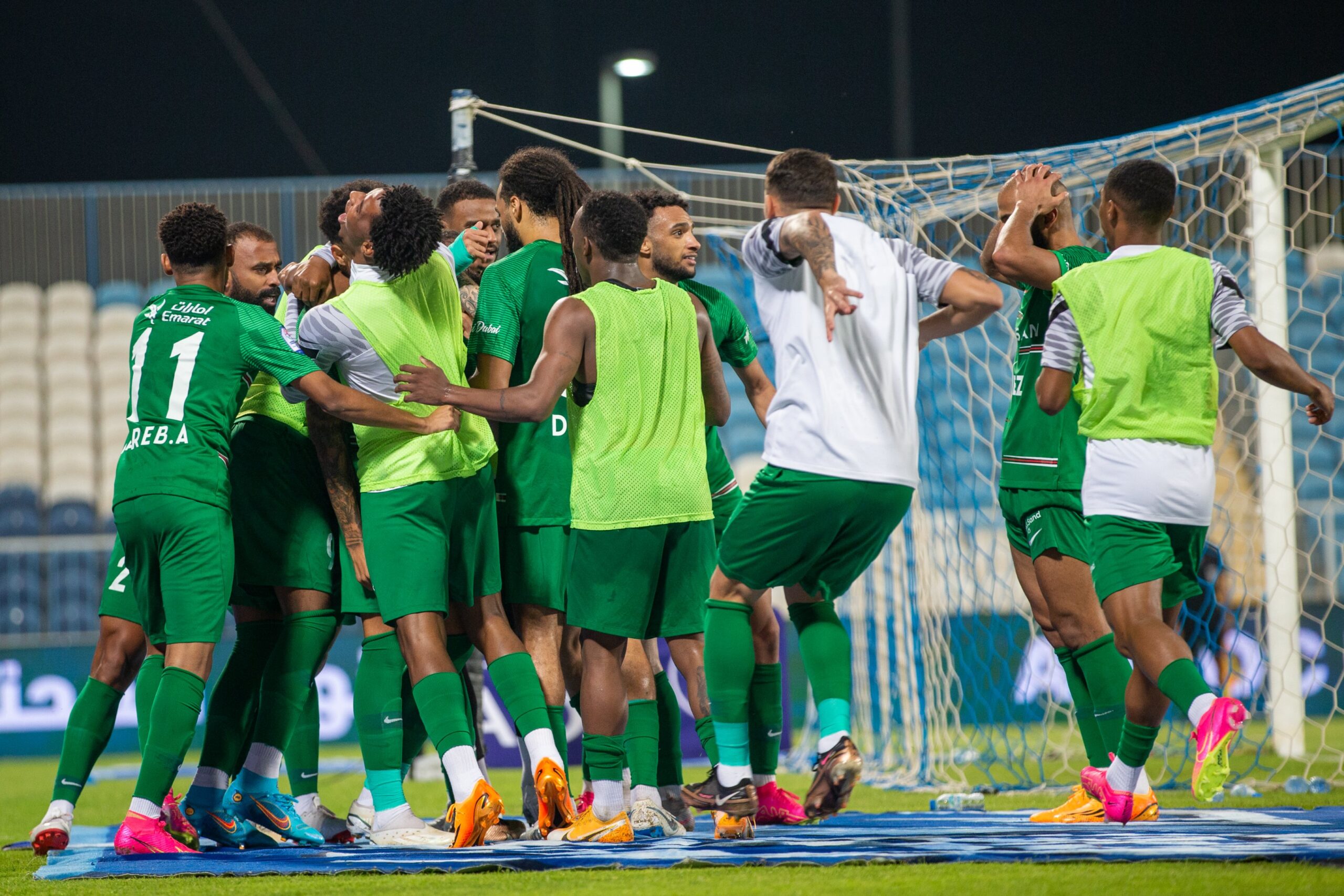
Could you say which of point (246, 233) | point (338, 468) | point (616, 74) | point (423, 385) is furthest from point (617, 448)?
point (616, 74)

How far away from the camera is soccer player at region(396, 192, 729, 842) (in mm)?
3789

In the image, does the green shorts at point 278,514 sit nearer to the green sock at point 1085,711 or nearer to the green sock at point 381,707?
the green sock at point 381,707

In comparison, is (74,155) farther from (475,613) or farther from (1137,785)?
(1137,785)

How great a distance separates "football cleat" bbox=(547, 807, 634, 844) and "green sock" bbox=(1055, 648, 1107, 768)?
163 cm

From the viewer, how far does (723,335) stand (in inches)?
184

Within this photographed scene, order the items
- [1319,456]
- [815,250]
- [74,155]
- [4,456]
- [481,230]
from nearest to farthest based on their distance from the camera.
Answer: [815,250], [481,230], [1319,456], [4,456], [74,155]

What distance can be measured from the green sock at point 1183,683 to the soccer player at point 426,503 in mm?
1733

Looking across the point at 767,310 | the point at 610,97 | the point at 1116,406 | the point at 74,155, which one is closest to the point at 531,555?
the point at 767,310

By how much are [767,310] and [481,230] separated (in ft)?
4.93

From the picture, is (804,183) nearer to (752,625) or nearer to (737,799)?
(752,625)

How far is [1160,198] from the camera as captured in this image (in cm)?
398

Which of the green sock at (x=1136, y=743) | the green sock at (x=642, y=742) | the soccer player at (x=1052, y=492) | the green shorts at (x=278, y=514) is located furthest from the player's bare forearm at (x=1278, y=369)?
the green shorts at (x=278, y=514)

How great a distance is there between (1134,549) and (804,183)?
1418 mm

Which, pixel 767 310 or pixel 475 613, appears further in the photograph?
pixel 475 613
